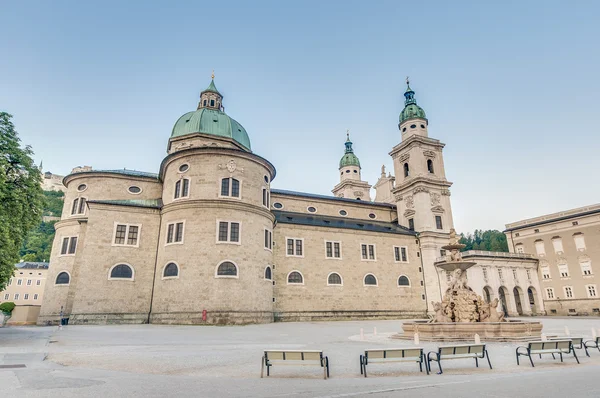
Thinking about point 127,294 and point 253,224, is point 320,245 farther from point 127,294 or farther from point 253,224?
point 127,294

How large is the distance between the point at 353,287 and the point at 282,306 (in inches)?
320

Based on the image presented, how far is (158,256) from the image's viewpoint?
96.6 ft

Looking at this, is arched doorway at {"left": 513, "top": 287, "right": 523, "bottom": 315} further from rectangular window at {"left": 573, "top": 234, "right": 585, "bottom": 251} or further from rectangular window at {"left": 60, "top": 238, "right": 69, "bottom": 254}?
rectangular window at {"left": 60, "top": 238, "right": 69, "bottom": 254}

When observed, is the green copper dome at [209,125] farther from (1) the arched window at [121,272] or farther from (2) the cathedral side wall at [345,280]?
(1) the arched window at [121,272]

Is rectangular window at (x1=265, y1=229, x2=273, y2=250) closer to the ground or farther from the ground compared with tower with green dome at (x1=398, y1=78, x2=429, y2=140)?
closer to the ground

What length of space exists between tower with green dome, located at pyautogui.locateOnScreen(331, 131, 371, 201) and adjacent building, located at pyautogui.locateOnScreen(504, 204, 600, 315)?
2520cm

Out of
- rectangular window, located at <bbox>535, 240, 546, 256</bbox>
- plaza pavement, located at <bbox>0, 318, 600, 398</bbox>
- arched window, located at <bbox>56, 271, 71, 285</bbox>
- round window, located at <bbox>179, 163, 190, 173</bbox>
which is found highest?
round window, located at <bbox>179, 163, 190, 173</bbox>

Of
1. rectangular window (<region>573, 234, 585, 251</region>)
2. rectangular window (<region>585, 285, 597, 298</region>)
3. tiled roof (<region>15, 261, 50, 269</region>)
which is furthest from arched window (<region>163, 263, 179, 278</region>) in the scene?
tiled roof (<region>15, 261, 50, 269</region>)

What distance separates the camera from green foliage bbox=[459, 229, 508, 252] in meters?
74.6

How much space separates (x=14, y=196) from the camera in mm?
16547

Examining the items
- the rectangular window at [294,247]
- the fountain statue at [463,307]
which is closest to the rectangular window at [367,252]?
the rectangular window at [294,247]

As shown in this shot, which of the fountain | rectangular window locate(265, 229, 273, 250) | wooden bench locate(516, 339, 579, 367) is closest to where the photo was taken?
wooden bench locate(516, 339, 579, 367)

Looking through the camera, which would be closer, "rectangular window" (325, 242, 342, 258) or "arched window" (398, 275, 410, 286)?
"rectangular window" (325, 242, 342, 258)

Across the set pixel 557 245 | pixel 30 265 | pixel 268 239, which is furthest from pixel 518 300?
pixel 30 265
